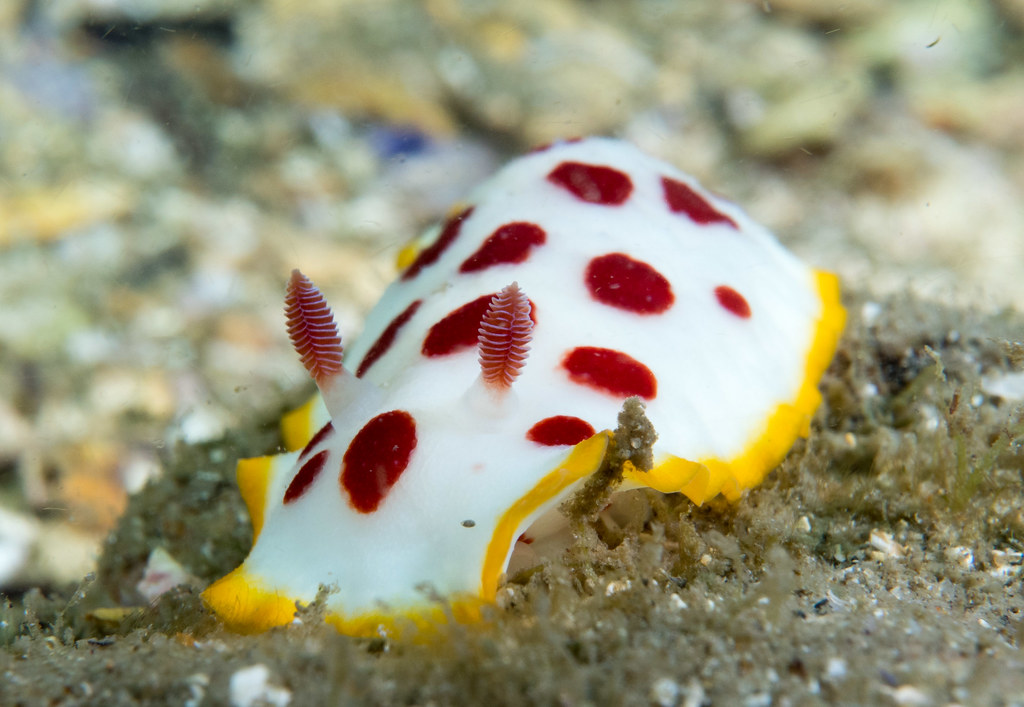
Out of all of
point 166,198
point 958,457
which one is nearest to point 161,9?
point 166,198

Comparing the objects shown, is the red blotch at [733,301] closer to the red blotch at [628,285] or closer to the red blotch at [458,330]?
the red blotch at [628,285]

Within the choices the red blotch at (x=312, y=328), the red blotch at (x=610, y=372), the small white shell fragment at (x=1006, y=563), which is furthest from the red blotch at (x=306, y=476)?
the small white shell fragment at (x=1006, y=563)

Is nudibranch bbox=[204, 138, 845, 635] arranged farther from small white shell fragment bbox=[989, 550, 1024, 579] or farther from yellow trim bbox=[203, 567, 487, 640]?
small white shell fragment bbox=[989, 550, 1024, 579]

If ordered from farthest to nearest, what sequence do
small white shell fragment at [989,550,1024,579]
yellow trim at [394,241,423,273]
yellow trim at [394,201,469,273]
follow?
yellow trim at [394,241,423,273], yellow trim at [394,201,469,273], small white shell fragment at [989,550,1024,579]

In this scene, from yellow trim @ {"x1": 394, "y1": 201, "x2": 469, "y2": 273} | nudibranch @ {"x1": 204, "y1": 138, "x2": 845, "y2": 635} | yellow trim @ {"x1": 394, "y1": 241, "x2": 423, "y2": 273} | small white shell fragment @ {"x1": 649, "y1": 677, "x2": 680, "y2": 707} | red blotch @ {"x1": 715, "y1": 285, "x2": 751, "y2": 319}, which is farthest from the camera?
yellow trim @ {"x1": 394, "y1": 241, "x2": 423, "y2": 273}

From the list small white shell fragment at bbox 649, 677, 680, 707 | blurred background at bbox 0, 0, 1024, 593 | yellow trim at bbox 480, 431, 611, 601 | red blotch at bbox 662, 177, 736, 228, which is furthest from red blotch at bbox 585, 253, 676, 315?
blurred background at bbox 0, 0, 1024, 593
